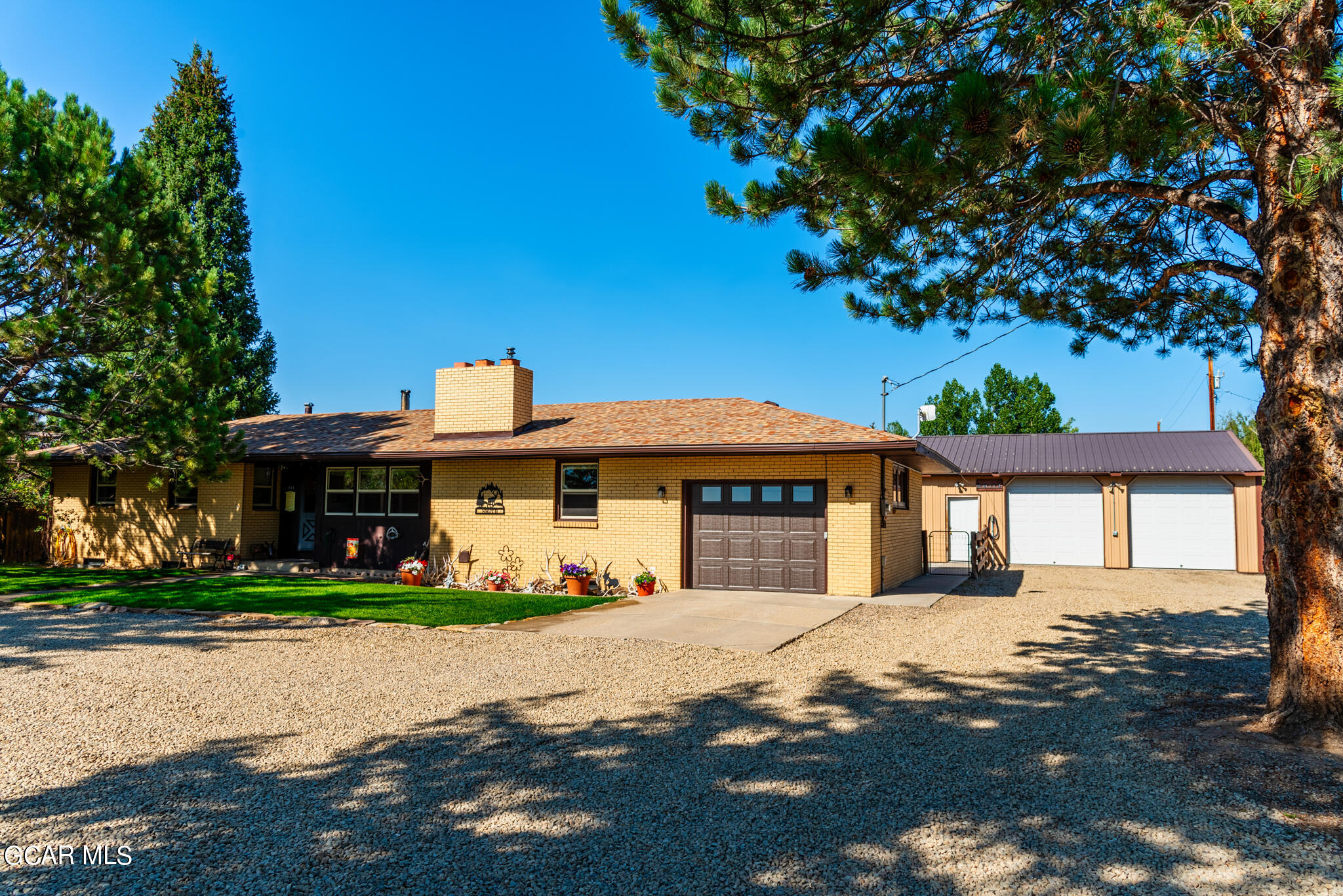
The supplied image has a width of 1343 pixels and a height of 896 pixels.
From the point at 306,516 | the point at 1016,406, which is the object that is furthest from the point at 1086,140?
the point at 1016,406

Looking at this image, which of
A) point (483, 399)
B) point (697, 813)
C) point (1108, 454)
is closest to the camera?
point (697, 813)

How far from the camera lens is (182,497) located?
1731 cm

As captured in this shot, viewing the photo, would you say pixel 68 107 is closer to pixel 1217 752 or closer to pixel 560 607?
pixel 560 607

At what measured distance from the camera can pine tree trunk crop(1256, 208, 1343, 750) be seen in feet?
16.3

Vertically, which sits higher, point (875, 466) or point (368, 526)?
point (875, 466)

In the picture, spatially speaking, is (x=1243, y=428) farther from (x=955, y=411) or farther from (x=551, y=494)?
(x=551, y=494)

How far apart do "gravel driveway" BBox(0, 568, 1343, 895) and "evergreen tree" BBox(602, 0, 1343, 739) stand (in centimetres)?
183

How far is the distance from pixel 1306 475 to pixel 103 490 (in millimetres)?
22003

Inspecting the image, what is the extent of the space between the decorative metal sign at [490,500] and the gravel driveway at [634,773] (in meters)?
6.99

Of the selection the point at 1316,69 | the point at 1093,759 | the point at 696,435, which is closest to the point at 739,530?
the point at 696,435

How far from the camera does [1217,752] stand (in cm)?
482

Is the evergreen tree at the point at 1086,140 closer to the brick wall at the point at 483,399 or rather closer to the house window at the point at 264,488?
the brick wall at the point at 483,399

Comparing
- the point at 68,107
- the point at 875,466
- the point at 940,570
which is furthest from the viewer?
the point at 940,570

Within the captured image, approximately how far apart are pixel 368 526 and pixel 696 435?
759cm
